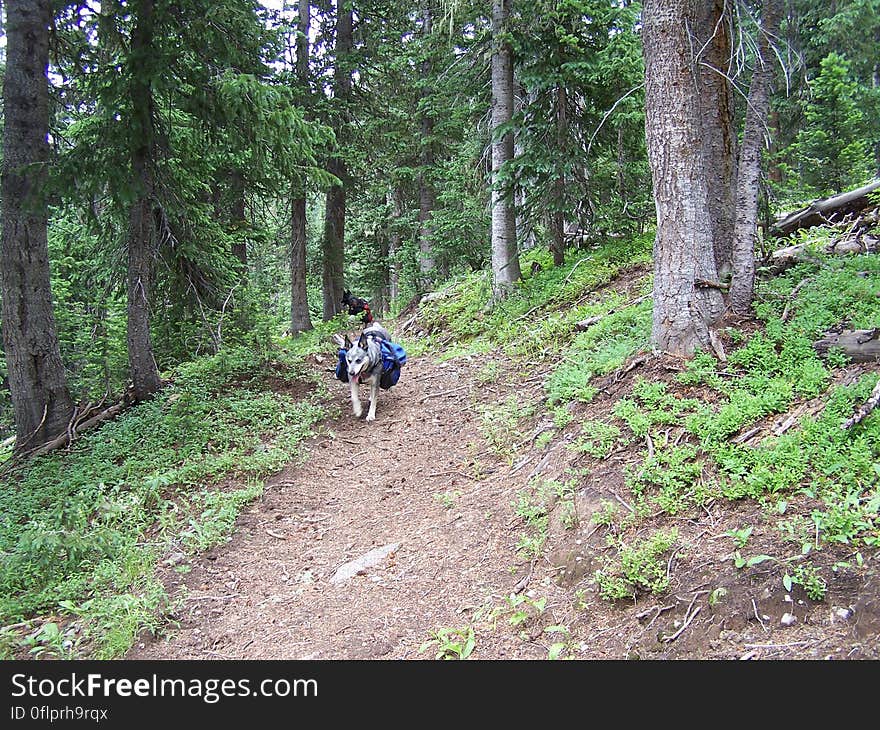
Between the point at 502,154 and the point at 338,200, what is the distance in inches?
284

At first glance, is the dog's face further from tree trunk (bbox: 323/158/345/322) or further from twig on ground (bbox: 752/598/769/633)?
tree trunk (bbox: 323/158/345/322)

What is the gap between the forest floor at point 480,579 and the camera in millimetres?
3457

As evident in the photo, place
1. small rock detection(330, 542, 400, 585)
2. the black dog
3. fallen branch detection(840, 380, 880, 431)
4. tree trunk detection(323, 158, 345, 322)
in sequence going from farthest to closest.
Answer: tree trunk detection(323, 158, 345, 322), the black dog, small rock detection(330, 542, 400, 585), fallen branch detection(840, 380, 880, 431)

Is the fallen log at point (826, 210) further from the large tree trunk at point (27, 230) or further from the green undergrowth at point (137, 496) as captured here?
the large tree trunk at point (27, 230)

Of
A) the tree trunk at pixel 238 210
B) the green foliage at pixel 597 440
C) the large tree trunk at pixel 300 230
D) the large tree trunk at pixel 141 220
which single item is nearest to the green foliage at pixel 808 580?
the green foliage at pixel 597 440

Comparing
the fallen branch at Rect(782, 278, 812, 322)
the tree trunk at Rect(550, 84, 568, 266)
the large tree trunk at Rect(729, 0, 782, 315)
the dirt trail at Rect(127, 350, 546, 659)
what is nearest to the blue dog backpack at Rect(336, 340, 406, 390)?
the dirt trail at Rect(127, 350, 546, 659)

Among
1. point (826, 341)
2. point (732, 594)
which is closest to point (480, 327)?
point (826, 341)

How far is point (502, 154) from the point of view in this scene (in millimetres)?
12867

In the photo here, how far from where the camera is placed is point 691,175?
19.9 ft

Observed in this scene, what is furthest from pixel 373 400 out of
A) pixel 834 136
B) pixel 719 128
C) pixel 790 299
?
pixel 834 136

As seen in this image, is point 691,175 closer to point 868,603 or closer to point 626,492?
point 626,492

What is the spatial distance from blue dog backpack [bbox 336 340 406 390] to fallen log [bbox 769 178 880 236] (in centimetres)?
658

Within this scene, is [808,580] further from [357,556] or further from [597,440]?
[357,556]

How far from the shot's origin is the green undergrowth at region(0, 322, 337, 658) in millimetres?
5039
